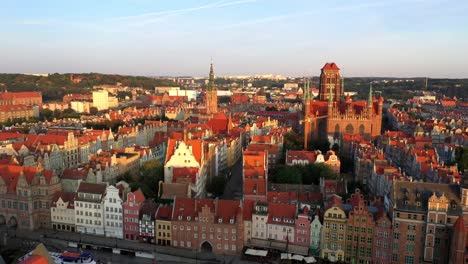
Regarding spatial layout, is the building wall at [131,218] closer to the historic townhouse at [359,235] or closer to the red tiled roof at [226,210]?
the red tiled roof at [226,210]

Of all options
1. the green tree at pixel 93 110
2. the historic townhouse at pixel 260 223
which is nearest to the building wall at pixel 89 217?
the historic townhouse at pixel 260 223

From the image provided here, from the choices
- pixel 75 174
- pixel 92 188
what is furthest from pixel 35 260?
pixel 75 174

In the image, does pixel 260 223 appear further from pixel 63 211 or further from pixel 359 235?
pixel 63 211

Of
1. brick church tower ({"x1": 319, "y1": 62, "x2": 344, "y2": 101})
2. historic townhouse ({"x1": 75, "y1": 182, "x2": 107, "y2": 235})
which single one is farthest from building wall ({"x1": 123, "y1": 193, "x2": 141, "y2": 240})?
brick church tower ({"x1": 319, "y1": 62, "x2": 344, "y2": 101})

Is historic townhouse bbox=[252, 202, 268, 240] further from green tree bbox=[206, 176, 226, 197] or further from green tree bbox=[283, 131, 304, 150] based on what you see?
green tree bbox=[283, 131, 304, 150]

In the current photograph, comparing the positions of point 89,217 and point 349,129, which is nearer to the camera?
point 89,217

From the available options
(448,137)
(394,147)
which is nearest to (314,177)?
(394,147)
